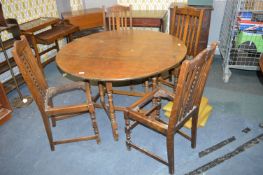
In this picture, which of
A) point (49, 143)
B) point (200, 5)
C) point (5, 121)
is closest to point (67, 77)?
point (5, 121)

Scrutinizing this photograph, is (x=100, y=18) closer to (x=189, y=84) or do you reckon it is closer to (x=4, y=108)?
(x=4, y=108)

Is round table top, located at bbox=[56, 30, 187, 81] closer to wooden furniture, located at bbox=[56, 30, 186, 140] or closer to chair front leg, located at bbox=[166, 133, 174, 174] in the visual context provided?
wooden furniture, located at bbox=[56, 30, 186, 140]

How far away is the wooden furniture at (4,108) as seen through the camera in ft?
8.54

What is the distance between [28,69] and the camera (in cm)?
186

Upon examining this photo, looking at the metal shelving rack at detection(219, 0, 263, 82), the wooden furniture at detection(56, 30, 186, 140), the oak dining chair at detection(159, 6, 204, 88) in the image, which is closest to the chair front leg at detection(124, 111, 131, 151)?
the wooden furniture at detection(56, 30, 186, 140)

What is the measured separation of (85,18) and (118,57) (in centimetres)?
198

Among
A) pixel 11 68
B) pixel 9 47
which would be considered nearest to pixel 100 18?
pixel 9 47

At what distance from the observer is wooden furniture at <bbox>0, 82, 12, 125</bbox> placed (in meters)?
2.60

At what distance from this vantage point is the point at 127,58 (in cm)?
209

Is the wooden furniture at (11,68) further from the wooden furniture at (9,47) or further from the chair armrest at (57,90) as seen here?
the chair armrest at (57,90)

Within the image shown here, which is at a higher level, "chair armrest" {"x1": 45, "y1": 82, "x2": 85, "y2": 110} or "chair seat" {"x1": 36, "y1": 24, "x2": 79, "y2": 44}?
"chair seat" {"x1": 36, "y1": 24, "x2": 79, "y2": 44}

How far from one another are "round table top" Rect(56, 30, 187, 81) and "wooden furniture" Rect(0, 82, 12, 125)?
911 mm

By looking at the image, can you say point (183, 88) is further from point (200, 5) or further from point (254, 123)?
point (200, 5)

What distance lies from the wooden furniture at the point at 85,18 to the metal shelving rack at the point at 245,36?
1.95 meters
